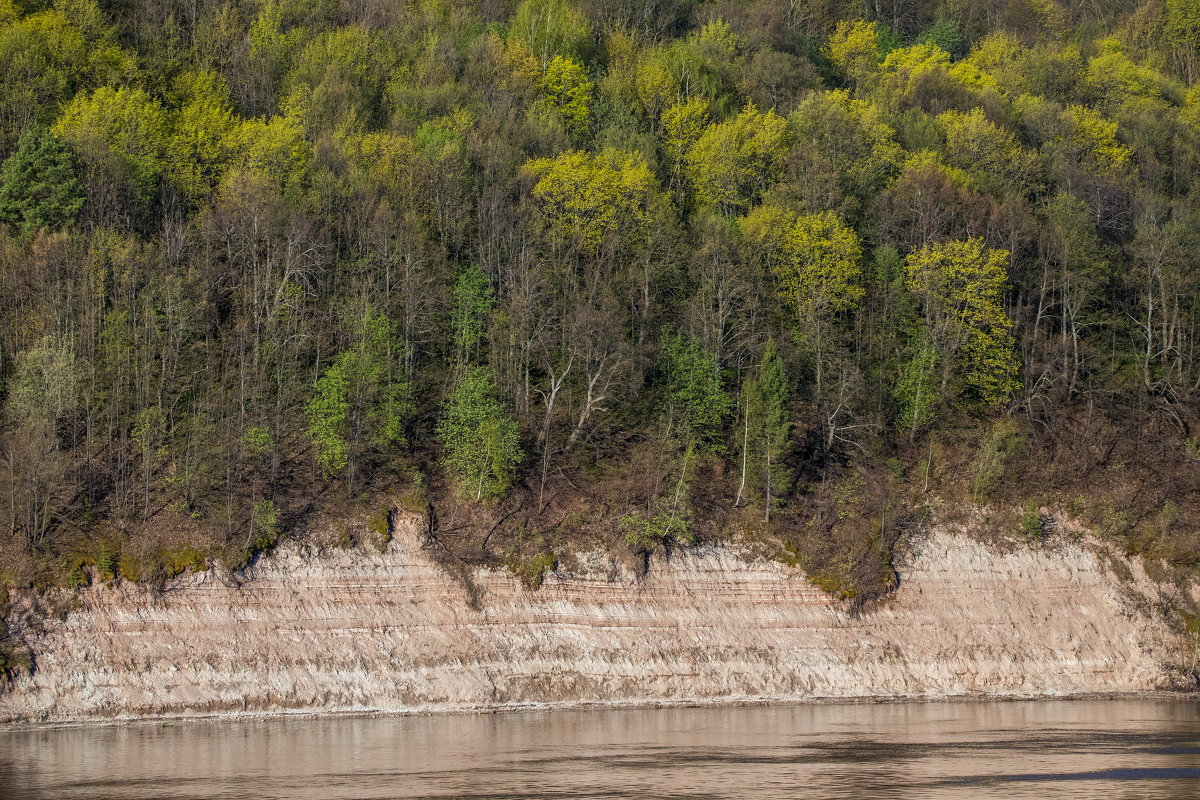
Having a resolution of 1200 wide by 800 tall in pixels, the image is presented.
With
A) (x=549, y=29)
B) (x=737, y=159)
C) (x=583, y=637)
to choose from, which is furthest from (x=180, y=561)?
(x=549, y=29)

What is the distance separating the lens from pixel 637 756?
136 feet

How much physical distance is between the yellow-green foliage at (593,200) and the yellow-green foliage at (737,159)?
8.52 meters

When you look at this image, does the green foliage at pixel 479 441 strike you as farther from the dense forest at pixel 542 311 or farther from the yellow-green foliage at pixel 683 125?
the yellow-green foliage at pixel 683 125

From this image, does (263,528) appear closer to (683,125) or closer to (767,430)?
(767,430)

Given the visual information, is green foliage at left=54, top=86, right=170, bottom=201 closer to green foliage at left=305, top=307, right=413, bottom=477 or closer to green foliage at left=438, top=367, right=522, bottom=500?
green foliage at left=305, top=307, right=413, bottom=477

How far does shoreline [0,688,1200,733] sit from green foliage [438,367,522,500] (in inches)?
463

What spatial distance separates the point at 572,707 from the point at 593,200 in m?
32.9

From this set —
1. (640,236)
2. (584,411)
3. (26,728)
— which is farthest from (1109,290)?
(26,728)

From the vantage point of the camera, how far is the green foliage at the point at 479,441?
2502 inches

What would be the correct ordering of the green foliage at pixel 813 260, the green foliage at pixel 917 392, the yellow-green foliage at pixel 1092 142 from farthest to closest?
the yellow-green foliage at pixel 1092 142 → the green foliage at pixel 813 260 → the green foliage at pixel 917 392

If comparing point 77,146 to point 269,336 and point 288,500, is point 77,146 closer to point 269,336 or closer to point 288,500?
point 269,336

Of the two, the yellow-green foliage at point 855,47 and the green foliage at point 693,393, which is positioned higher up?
the green foliage at point 693,393

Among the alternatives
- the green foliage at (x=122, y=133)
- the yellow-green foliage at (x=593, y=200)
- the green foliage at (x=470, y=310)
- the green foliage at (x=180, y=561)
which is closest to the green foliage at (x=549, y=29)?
the yellow-green foliage at (x=593, y=200)

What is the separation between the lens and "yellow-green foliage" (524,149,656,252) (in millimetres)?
77875
